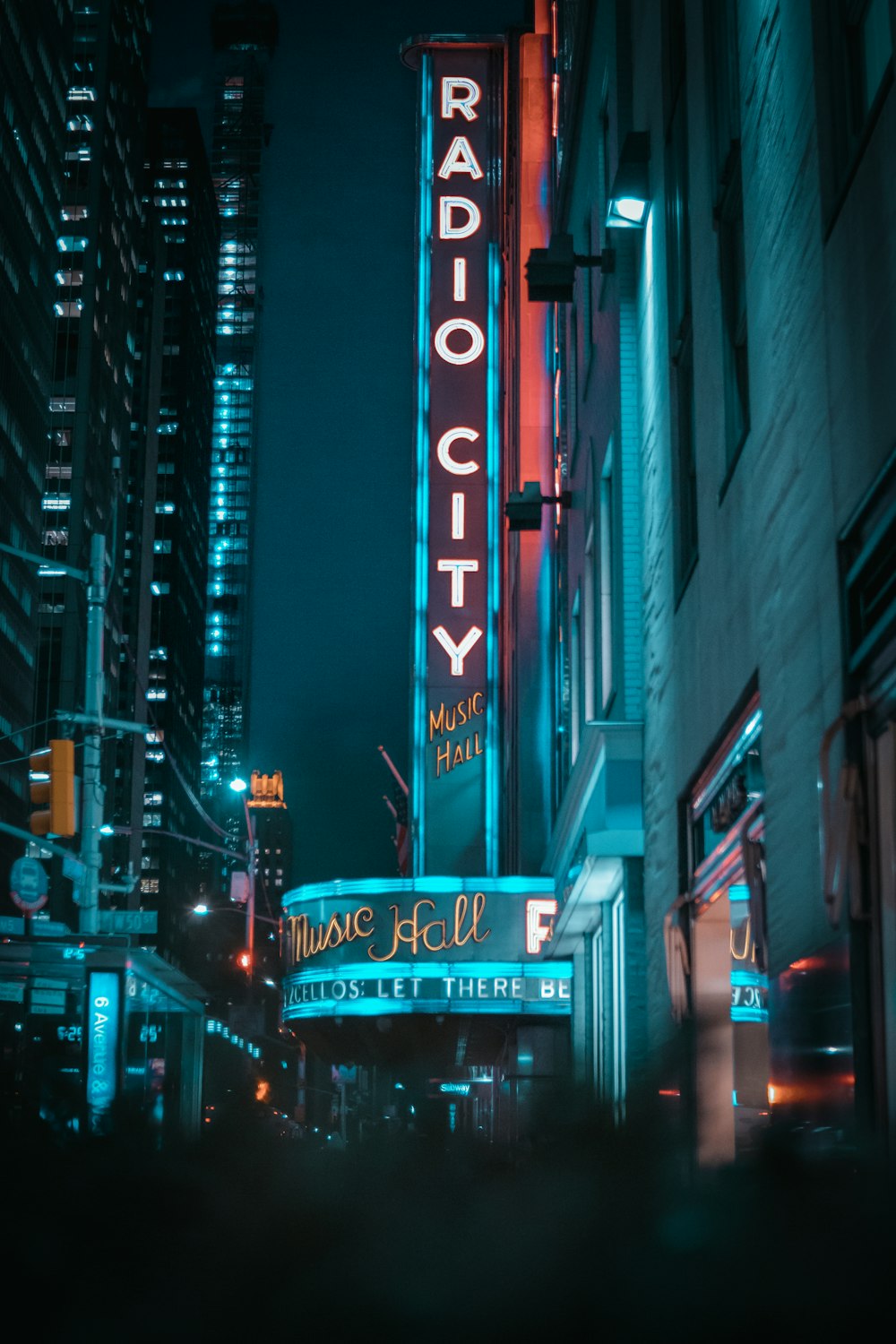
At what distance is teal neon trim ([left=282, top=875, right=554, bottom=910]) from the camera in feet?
93.3

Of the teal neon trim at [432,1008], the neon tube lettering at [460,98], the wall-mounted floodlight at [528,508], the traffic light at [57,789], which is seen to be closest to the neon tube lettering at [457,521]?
the wall-mounted floodlight at [528,508]

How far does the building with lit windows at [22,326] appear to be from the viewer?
4028 inches

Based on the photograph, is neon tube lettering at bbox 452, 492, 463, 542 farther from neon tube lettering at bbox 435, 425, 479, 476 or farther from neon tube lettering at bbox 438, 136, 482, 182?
neon tube lettering at bbox 438, 136, 482, 182

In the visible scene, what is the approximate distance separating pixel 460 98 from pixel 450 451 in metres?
9.00

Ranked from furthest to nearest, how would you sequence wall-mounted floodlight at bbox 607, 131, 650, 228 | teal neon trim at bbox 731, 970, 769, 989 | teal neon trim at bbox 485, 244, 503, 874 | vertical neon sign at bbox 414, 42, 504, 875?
vertical neon sign at bbox 414, 42, 504, 875, teal neon trim at bbox 485, 244, 503, 874, teal neon trim at bbox 731, 970, 769, 989, wall-mounted floodlight at bbox 607, 131, 650, 228

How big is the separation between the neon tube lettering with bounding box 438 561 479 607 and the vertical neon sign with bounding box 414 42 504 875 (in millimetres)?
19

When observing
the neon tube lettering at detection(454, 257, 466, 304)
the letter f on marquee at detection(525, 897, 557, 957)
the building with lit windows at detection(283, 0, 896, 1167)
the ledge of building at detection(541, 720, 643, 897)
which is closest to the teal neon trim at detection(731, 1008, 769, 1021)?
the building with lit windows at detection(283, 0, 896, 1167)

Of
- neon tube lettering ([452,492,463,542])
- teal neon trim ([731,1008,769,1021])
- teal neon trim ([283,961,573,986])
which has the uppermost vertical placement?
neon tube lettering ([452,492,463,542])

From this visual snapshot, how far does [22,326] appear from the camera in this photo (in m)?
106

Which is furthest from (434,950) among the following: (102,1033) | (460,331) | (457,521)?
(460,331)

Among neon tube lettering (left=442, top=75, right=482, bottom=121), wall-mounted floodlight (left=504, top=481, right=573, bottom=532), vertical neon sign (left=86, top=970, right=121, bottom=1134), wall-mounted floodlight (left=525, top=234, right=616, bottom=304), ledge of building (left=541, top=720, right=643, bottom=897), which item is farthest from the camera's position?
neon tube lettering (left=442, top=75, right=482, bottom=121)

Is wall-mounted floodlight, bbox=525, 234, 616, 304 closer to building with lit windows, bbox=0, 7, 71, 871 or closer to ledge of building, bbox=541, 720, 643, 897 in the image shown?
ledge of building, bbox=541, 720, 643, 897

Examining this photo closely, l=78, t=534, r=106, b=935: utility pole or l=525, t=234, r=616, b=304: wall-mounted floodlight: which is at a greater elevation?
l=525, t=234, r=616, b=304: wall-mounted floodlight

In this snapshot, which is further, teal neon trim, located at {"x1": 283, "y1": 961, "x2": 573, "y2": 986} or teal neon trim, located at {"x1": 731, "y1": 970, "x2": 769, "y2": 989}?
teal neon trim, located at {"x1": 283, "y1": 961, "x2": 573, "y2": 986}
